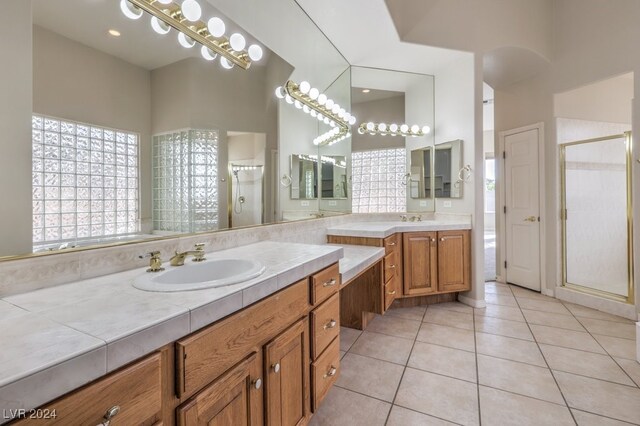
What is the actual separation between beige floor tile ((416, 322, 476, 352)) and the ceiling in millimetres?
2609

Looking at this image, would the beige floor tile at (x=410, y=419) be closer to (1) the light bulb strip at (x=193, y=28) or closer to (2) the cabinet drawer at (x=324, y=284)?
(2) the cabinet drawer at (x=324, y=284)

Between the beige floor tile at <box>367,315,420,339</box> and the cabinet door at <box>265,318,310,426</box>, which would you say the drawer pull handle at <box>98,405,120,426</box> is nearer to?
the cabinet door at <box>265,318,310,426</box>

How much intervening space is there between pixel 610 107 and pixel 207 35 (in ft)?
14.6

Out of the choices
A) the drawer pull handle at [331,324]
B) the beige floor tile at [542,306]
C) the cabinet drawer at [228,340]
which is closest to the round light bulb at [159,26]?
the cabinet drawer at [228,340]

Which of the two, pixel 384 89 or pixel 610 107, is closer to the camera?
pixel 610 107

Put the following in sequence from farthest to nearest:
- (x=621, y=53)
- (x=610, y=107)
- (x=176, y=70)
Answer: (x=610, y=107) < (x=621, y=53) < (x=176, y=70)

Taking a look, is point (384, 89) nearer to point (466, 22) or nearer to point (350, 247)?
point (466, 22)

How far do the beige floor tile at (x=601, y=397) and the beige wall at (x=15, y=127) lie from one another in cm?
267

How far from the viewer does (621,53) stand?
2729 millimetres

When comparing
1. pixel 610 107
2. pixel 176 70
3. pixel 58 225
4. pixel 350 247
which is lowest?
pixel 350 247

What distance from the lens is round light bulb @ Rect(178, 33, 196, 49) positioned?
4.57 feet

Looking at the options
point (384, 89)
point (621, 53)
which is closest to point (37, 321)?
point (384, 89)

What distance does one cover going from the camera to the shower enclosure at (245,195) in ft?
5.58

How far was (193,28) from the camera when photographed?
4.52 ft
